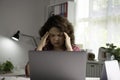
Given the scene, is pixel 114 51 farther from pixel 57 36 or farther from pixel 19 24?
pixel 19 24

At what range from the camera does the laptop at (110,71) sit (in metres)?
1.75

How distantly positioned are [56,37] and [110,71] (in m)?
0.67

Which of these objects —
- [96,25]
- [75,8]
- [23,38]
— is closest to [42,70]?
[96,25]

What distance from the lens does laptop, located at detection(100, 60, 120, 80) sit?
1747 mm

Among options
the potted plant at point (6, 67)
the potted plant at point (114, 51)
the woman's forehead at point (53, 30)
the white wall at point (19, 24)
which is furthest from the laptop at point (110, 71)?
the white wall at point (19, 24)

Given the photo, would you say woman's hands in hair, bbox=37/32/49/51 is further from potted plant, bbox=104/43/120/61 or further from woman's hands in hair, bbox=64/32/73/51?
potted plant, bbox=104/43/120/61

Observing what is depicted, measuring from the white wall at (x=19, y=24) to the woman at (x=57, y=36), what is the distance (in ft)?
8.55

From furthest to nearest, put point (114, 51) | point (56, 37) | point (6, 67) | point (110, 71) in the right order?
point (6, 67), point (114, 51), point (56, 37), point (110, 71)

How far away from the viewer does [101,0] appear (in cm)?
384

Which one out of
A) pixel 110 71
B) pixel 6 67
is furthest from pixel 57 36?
pixel 6 67

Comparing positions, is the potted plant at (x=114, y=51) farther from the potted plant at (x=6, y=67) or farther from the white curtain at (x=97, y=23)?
the potted plant at (x=6, y=67)

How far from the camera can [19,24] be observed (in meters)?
5.02

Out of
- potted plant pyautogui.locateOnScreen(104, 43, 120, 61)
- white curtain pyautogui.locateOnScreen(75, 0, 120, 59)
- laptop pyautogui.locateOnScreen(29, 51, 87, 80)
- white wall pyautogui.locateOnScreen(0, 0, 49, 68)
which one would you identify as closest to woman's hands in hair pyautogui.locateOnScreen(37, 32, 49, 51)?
laptop pyautogui.locateOnScreen(29, 51, 87, 80)

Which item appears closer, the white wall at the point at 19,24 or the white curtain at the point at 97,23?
the white curtain at the point at 97,23
